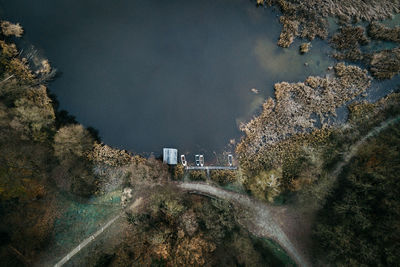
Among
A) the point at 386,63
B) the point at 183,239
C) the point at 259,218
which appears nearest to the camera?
the point at 183,239

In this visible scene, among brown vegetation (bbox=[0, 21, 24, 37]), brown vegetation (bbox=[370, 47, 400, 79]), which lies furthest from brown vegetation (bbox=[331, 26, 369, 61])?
brown vegetation (bbox=[0, 21, 24, 37])

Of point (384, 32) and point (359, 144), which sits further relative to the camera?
point (384, 32)

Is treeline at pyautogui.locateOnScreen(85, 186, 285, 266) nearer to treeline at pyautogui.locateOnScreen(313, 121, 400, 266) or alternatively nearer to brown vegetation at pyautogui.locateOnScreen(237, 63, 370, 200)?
brown vegetation at pyautogui.locateOnScreen(237, 63, 370, 200)

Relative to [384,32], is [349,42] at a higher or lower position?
higher

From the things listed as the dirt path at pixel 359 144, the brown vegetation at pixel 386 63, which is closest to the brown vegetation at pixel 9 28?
the dirt path at pixel 359 144

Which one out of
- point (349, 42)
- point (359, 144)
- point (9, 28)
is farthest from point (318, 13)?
point (9, 28)

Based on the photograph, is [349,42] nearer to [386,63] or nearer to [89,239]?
[386,63]
